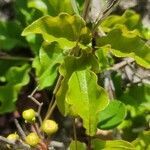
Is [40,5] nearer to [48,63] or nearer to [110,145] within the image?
[48,63]

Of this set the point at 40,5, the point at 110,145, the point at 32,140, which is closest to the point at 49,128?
the point at 32,140

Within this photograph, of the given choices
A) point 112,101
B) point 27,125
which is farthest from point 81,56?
point 27,125

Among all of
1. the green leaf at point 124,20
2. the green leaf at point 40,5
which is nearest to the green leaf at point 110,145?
the green leaf at point 124,20

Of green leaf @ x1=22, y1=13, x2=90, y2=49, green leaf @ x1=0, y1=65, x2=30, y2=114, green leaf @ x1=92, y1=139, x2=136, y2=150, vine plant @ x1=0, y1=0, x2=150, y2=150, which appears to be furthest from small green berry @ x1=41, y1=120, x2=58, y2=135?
green leaf @ x1=0, y1=65, x2=30, y2=114

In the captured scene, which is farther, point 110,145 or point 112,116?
point 112,116

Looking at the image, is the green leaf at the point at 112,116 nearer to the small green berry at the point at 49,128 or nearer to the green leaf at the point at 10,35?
the small green berry at the point at 49,128

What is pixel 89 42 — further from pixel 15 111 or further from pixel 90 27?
pixel 15 111
